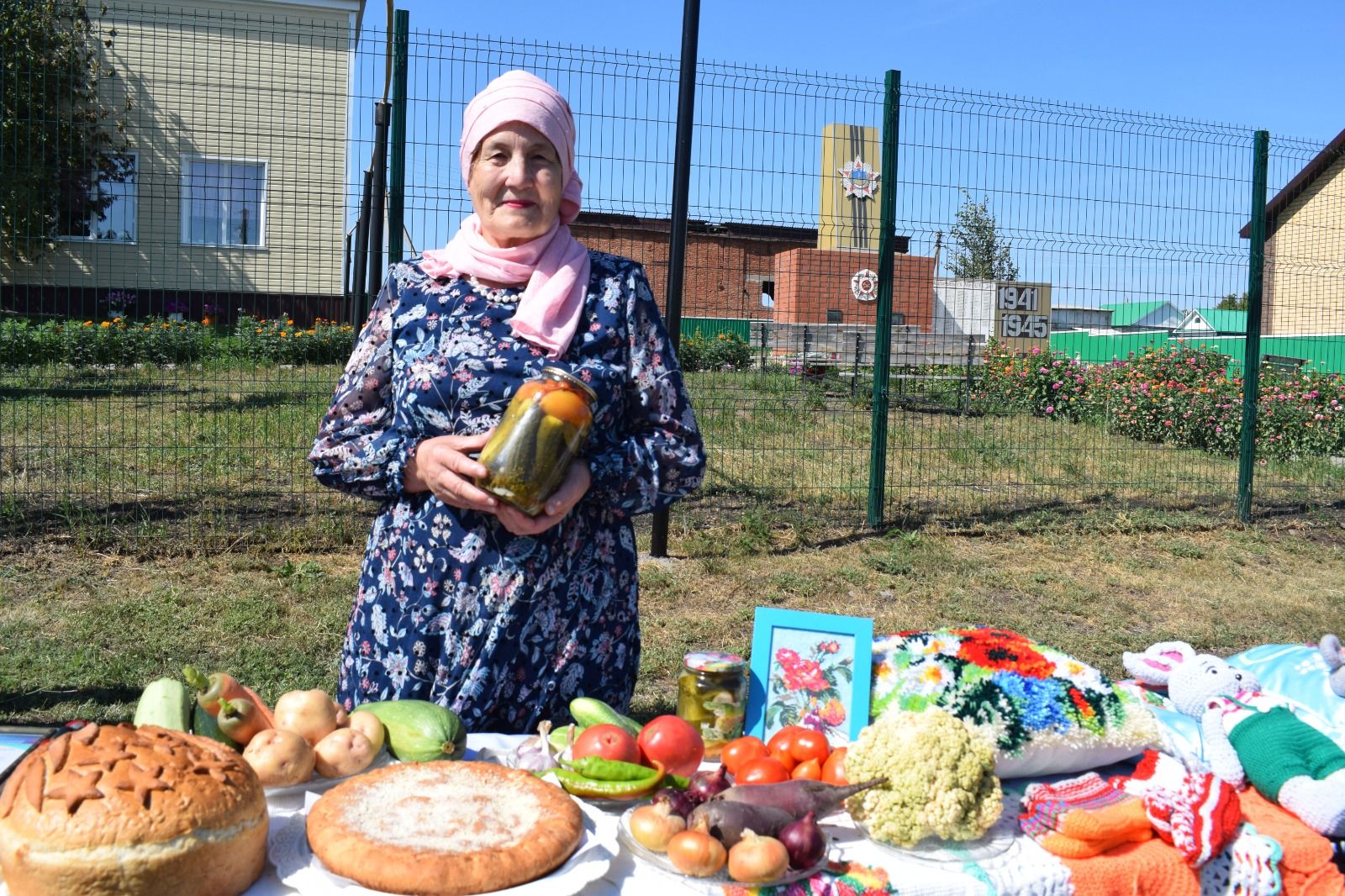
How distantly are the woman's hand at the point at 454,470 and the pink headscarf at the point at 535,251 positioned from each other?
10.1 inches

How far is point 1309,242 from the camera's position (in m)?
8.26

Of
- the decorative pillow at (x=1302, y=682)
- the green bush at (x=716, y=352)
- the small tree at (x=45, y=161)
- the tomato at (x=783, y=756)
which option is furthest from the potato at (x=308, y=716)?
the green bush at (x=716, y=352)

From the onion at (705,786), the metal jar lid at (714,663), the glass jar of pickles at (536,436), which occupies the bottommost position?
the onion at (705,786)

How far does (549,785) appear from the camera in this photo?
1677 mm

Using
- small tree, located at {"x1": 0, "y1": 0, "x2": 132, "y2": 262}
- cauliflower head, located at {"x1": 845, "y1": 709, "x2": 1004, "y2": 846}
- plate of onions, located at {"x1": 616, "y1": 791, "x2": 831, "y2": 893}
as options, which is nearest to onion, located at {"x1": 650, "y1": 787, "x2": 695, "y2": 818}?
plate of onions, located at {"x1": 616, "y1": 791, "x2": 831, "y2": 893}

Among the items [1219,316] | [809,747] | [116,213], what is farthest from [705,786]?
[1219,316]

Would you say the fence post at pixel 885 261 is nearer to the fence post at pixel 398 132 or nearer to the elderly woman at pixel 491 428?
the fence post at pixel 398 132

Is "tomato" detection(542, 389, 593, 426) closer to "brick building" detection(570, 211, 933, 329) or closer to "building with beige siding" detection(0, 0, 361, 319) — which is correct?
"brick building" detection(570, 211, 933, 329)

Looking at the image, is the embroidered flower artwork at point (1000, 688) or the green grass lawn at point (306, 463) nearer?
the embroidered flower artwork at point (1000, 688)

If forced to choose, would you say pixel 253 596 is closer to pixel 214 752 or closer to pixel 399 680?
pixel 399 680

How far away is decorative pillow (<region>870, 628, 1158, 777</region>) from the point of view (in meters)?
1.97

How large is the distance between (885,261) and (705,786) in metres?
5.54

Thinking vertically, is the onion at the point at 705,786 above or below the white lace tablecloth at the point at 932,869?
above

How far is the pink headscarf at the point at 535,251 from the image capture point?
202 centimetres
